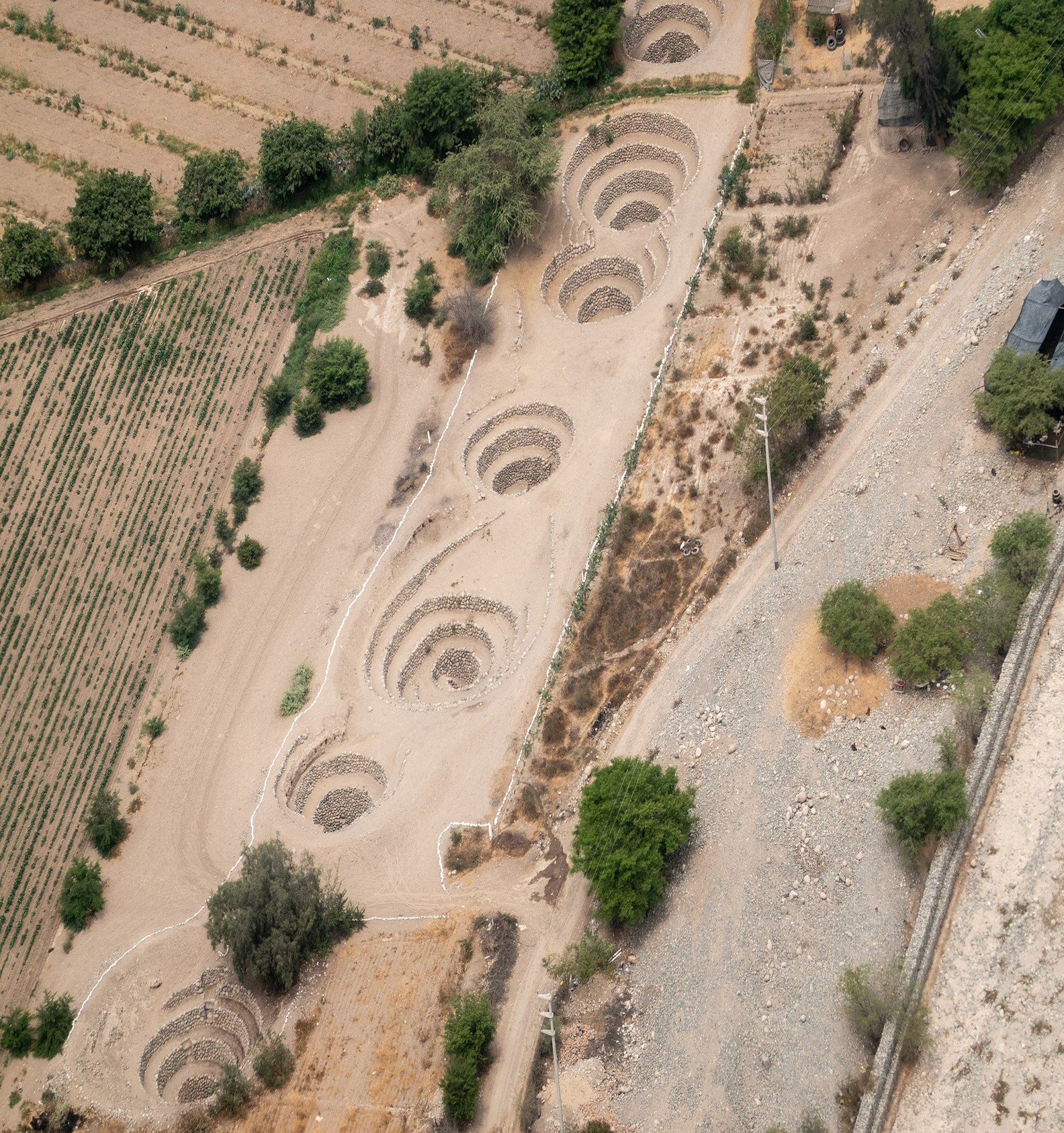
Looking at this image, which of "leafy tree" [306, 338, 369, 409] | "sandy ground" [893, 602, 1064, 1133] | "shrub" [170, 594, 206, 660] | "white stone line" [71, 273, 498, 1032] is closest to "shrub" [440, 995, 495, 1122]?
"white stone line" [71, 273, 498, 1032]

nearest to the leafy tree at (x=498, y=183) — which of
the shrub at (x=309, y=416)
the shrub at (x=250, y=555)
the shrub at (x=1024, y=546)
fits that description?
the shrub at (x=309, y=416)

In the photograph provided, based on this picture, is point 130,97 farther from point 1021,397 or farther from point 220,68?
point 1021,397

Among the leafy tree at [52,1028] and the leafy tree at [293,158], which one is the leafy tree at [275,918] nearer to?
the leafy tree at [52,1028]

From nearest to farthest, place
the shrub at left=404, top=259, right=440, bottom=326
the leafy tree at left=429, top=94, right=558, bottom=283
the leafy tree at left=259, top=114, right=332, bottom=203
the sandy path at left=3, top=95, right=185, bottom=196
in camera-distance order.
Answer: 1. the leafy tree at left=429, top=94, right=558, bottom=283
2. the shrub at left=404, top=259, right=440, bottom=326
3. the leafy tree at left=259, top=114, right=332, bottom=203
4. the sandy path at left=3, top=95, right=185, bottom=196

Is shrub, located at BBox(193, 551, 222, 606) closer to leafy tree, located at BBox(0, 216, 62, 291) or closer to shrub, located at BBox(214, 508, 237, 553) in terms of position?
shrub, located at BBox(214, 508, 237, 553)

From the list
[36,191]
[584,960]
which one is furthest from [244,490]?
[584,960]

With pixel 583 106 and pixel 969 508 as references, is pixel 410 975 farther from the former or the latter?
pixel 583 106
